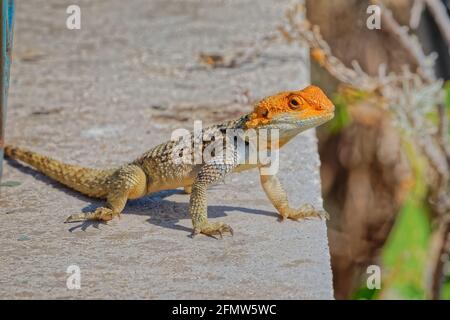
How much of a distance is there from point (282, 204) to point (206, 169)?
439 millimetres

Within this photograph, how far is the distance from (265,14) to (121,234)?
348 centimetres

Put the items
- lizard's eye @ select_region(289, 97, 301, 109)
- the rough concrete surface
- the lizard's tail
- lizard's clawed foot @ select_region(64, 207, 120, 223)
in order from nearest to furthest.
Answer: the rough concrete surface, lizard's eye @ select_region(289, 97, 301, 109), lizard's clawed foot @ select_region(64, 207, 120, 223), the lizard's tail

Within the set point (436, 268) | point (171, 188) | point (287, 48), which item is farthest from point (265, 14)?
point (171, 188)

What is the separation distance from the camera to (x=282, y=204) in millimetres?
4227

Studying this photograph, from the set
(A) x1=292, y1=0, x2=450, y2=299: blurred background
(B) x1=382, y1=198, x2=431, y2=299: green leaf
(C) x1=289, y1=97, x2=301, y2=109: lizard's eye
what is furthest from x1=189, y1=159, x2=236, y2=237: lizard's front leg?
(B) x1=382, y1=198, x2=431, y2=299: green leaf

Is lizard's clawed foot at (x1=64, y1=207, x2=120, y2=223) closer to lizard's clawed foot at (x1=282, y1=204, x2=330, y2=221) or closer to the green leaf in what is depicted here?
lizard's clawed foot at (x1=282, y1=204, x2=330, y2=221)

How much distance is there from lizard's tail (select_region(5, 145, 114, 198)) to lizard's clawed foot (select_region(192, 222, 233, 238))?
0.67 m

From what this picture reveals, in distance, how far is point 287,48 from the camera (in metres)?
6.47

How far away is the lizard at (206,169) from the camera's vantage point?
3.96 meters

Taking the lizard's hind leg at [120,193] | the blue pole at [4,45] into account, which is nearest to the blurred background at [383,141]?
the lizard's hind leg at [120,193]

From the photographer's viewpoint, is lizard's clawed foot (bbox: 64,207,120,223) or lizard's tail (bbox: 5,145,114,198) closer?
lizard's clawed foot (bbox: 64,207,120,223)

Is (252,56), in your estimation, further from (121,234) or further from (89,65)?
(121,234)

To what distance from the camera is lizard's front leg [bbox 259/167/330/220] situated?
13.8 ft

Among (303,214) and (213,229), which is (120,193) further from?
(303,214)
